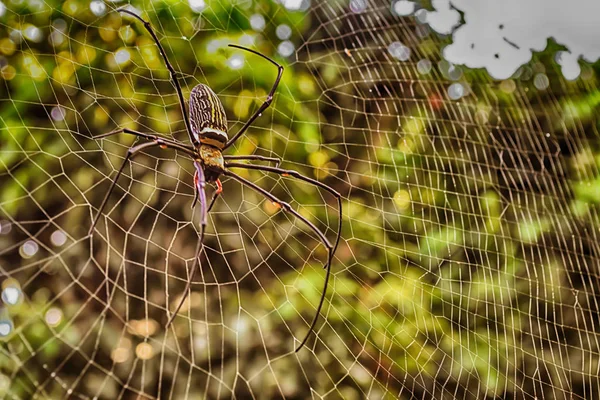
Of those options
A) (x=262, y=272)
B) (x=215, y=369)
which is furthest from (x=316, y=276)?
(x=215, y=369)

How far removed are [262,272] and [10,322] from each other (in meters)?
0.45

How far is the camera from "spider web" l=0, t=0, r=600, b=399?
73cm

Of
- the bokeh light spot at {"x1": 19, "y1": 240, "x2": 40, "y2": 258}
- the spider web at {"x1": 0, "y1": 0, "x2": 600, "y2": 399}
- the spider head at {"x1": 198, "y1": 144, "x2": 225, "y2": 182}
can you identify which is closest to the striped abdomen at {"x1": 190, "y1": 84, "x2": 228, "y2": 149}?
the spider head at {"x1": 198, "y1": 144, "x2": 225, "y2": 182}

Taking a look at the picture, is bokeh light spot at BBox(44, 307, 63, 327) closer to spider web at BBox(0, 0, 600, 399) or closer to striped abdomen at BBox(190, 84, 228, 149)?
spider web at BBox(0, 0, 600, 399)

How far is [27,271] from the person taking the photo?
0.71 m

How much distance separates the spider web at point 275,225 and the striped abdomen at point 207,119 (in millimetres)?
121

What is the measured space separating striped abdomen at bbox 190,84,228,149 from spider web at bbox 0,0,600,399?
121 mm

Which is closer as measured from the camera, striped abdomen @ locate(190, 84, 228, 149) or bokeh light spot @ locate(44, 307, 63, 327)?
striped abdomen @ locate(190, 84, 228, 149)

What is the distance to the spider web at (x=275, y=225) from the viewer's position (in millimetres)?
727

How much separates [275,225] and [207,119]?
0.44 metres

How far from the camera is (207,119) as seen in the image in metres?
0.54

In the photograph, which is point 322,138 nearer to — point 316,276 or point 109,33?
point 316,276

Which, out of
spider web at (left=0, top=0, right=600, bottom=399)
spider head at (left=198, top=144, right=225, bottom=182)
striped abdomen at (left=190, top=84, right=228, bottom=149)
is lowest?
spider web at (left=0, top=0, right=600, bottom=399)

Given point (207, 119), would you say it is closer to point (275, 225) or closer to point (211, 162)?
point (211, 162)
